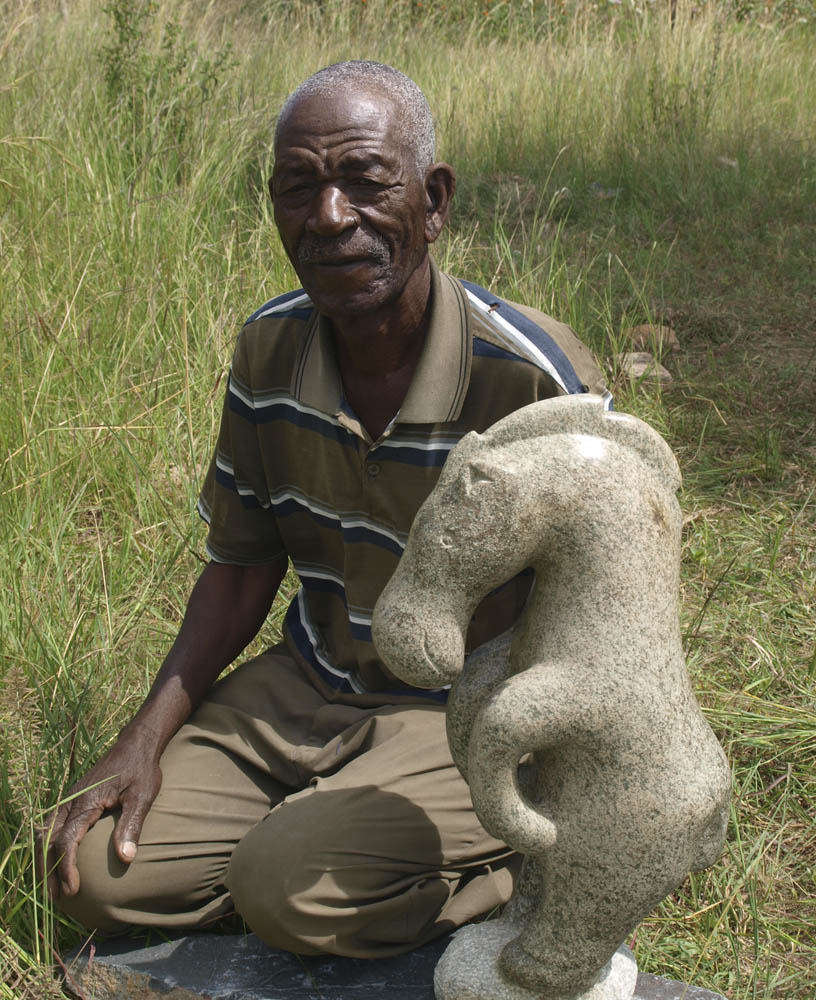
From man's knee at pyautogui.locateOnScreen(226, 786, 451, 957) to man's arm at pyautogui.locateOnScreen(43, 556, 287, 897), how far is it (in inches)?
11.5

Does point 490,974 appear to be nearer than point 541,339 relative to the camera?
Yes

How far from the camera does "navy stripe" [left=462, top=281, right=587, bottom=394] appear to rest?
2156mm

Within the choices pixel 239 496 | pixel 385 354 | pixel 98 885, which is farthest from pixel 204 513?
pixel 98 885

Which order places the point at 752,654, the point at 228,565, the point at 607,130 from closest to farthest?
1. the point at 228,565
2. the point at 752,654
3. the point at 607,130

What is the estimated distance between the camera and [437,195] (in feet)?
6.97

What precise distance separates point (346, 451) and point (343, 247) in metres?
0.43

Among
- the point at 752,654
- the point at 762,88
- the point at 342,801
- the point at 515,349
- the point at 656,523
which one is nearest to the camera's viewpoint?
the point at 656,523

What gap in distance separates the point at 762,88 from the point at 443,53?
6.22 feet

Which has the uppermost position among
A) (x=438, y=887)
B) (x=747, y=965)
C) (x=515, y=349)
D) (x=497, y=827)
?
(x=515, y=349)

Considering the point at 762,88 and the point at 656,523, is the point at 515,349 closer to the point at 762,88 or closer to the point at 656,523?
the point at 656,523

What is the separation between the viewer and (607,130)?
229 inches

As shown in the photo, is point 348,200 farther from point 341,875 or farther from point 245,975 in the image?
point 245,975

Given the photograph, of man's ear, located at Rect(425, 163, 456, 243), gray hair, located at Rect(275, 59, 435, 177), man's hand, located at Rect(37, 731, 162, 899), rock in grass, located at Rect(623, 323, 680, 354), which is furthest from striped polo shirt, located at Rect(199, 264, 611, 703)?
rock in grass, located at Rect(623, 323, 680, 354)

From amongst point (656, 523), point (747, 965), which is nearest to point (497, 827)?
point (656, 523)
